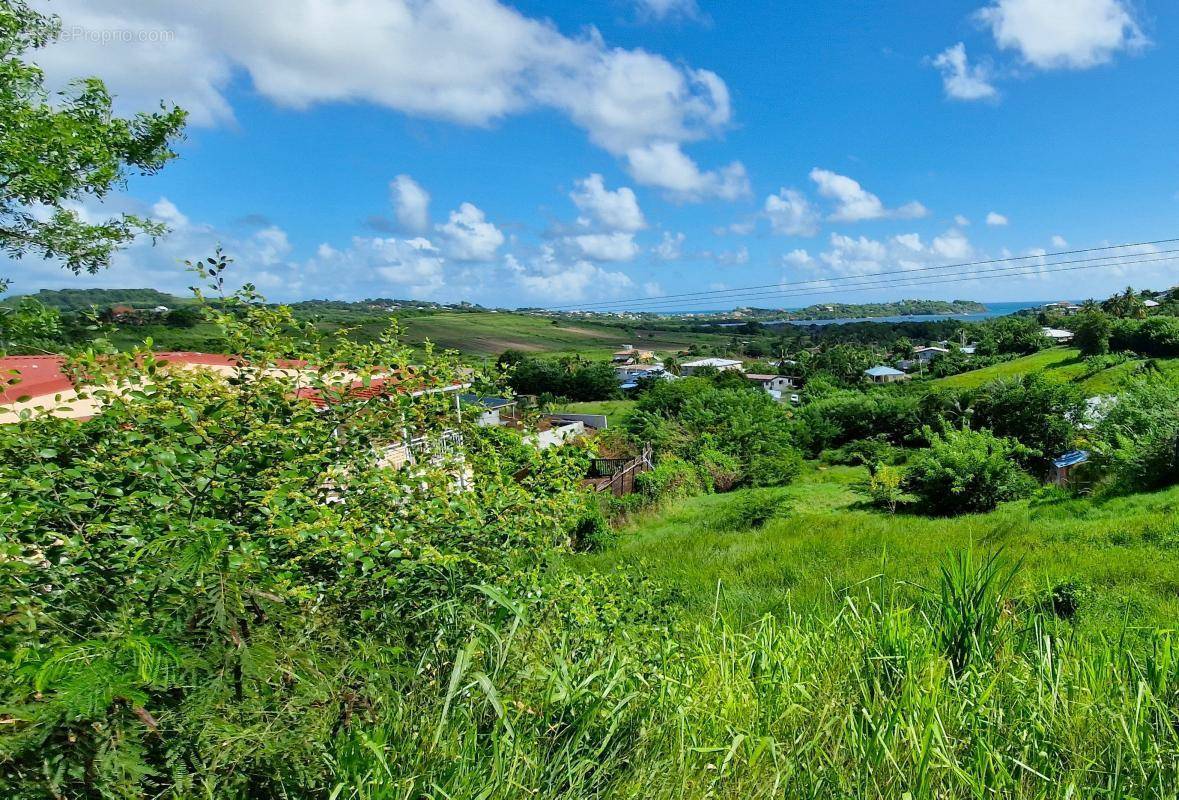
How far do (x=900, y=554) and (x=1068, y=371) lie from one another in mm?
49296

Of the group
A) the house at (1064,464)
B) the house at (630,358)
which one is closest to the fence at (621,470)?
the house at (1064,464)

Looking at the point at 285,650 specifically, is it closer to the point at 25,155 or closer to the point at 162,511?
the point at 162,511

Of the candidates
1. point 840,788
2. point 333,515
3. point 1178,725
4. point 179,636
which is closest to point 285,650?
point 179,636

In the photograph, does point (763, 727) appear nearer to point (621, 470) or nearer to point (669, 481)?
point (669, 481)

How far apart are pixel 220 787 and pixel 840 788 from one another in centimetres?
175

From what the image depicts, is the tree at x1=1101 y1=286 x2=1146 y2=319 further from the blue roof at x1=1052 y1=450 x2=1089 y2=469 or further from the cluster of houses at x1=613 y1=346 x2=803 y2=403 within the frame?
the blue roof at x1=1052 y1=450 x2=1089 y2=469

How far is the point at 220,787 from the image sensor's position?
60.0 inches

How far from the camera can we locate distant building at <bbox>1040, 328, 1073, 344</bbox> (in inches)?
2873

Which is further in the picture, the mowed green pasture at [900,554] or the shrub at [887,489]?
the shrub at [887,489]

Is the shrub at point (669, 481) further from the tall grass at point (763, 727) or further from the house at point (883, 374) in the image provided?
the house at point (883, 374)

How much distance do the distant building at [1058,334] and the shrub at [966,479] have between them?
66.5 metres

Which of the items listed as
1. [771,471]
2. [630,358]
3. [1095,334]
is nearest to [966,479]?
[771,471]

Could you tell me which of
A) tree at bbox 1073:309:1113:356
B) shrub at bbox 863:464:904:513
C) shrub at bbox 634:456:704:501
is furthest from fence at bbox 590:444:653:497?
tree at bbox 1073:309:1113:356

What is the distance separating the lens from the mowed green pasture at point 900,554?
5738 mm
